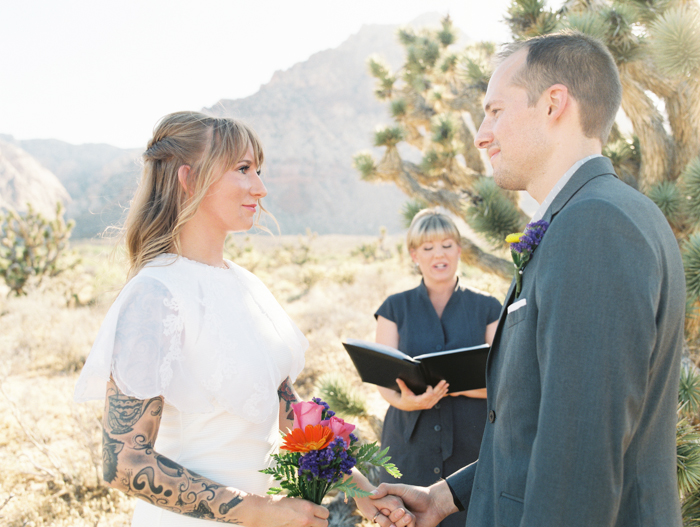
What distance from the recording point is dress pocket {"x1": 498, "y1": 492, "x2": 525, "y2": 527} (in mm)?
1097

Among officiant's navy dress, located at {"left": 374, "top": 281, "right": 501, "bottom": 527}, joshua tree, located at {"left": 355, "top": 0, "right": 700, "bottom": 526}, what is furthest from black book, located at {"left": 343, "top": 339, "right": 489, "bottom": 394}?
joshua tree, located at {"left": 355, "top": 0, "right": 700, "bottom": 526}

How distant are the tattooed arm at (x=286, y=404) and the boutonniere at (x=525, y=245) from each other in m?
1.14

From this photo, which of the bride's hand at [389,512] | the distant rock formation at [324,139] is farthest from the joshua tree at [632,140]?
the distant rock formation at [324,139]

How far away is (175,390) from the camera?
1502 millimetres

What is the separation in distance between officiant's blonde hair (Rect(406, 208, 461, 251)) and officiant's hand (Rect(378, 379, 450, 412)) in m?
1.03

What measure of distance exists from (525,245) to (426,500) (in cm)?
115

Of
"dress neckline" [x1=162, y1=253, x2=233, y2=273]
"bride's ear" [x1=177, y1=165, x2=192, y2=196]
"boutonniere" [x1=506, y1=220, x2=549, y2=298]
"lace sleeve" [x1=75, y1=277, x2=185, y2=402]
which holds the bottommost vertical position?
"lace sleeve" [x1=75, y1=277, x2=185, y2=402]

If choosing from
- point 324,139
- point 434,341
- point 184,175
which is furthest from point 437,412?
point 324,139

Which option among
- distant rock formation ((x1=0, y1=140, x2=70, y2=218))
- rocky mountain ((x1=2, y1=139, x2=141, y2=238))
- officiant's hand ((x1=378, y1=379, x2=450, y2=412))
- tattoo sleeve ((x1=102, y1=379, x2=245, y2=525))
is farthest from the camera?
rocky mountain ((x1=2, y1=139, x2=141, y2=238))

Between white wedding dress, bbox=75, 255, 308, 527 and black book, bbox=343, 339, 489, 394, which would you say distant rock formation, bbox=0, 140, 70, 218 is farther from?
white wedding dress, bbox=75, 255, 308, 527

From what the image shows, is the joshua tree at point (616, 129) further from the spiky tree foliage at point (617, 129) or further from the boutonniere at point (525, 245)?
the boutonniere at point (525, 245)

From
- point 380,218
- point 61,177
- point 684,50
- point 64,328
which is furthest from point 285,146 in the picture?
point 684,50

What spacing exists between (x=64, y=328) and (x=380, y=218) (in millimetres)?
49475

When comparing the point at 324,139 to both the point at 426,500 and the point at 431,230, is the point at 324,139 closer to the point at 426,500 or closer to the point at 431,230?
the point at 431,230
